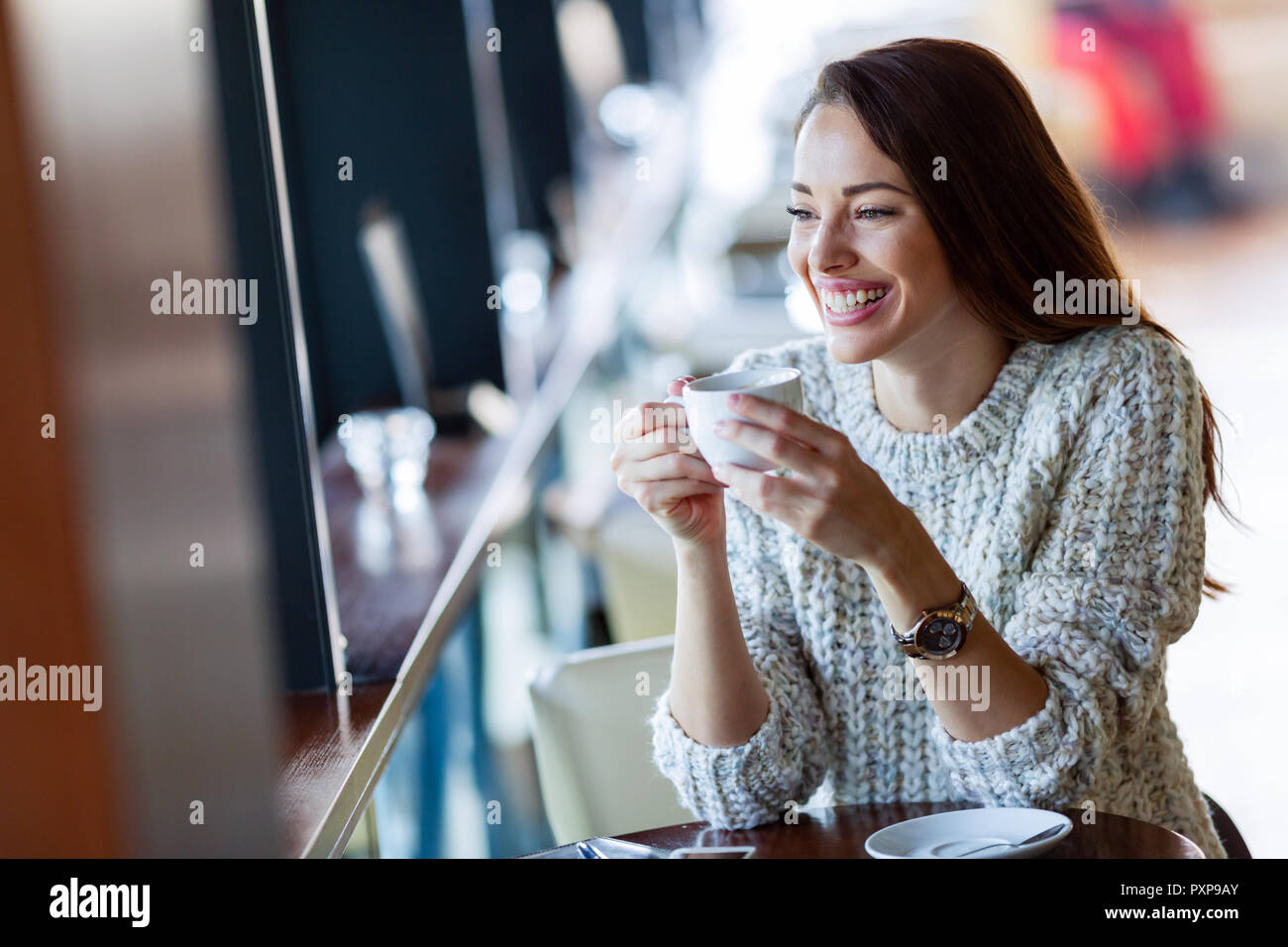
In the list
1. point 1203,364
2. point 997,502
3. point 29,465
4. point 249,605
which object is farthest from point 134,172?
point 1203,364

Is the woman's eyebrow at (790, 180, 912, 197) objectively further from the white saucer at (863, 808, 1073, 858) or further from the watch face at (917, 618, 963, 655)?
the white saucer at (863, 808, 1073, 858)

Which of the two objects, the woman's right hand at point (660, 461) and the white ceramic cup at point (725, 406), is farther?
the woman's right hand at point (660, 461)

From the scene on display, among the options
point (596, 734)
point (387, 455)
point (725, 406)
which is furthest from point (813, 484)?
point (387, 455)

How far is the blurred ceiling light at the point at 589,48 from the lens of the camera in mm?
5219

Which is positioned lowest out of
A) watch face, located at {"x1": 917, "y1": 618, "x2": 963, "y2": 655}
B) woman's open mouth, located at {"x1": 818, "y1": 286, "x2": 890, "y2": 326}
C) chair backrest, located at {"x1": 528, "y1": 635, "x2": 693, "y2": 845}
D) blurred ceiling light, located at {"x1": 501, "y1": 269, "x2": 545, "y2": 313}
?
chair backrest, located at {"x1": 528, "y1": 635, "x2": 693, "y2": 845}

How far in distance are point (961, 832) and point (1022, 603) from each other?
32 cm

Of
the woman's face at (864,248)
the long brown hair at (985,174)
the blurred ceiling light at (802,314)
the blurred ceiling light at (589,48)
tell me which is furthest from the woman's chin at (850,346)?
the blurred ceiling light at (589,48)

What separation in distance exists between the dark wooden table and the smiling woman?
0.07 meters

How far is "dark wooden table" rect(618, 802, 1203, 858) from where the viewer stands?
3.16ft

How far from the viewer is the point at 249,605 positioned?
1.09 meters

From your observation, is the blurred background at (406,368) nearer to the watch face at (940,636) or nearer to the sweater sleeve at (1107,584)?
the sweater sleeve at (1107,584)

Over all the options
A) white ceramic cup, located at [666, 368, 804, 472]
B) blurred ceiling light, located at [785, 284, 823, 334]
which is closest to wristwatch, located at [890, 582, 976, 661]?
white ceramic cup, located at [666, 368, 804, 472]

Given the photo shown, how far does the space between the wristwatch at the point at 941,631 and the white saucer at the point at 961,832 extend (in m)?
0.14

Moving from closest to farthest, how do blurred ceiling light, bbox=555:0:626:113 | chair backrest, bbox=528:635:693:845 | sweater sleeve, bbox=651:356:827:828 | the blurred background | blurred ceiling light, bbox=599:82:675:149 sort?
the blurred background → sweater sleeve, bbox=651:356:827:828 → chair backrest, bbox=528:635:693:845 → blurred ceiling light, bbox=555:0:626:113 → blurred ceiling light, bbox=599:82:675:149
